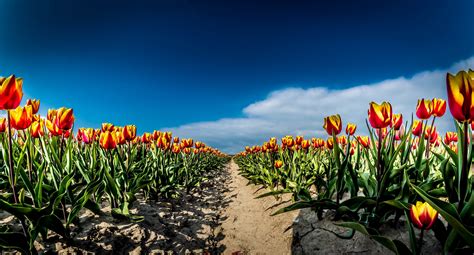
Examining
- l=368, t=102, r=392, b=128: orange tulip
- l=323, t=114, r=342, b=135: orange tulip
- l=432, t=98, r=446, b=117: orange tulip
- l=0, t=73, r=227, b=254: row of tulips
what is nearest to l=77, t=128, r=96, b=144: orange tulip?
l=0, t=73, r=227, b=254: row of tulips

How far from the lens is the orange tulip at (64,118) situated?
3477mm

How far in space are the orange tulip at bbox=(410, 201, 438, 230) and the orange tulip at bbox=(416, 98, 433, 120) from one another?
2.05 m

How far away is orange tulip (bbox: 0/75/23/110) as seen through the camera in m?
2.36

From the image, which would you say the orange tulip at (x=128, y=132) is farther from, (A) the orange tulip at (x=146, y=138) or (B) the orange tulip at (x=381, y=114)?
(B) the orange tulip at (x=381, y=114)

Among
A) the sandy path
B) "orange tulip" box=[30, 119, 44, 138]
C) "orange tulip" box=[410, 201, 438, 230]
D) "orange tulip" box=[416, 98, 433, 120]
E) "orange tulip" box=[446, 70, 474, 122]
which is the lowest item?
the sandy path

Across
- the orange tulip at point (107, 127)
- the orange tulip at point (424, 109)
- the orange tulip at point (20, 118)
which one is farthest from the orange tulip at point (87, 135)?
the orange tulip at point (424, 109)

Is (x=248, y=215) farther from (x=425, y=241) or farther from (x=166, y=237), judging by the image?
(x=425, y=241)

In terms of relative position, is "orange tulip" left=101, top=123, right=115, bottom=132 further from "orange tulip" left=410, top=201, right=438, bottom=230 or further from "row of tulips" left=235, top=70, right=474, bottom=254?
"orange tulip" left=410, top=201, right=438, bottom=230

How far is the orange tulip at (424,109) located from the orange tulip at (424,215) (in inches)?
80.6

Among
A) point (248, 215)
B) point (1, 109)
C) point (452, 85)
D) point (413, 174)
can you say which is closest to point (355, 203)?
point (413, 174)

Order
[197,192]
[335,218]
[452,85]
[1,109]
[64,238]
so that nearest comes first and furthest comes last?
[452,85], [1,109], [64,238], [335,218], [197,192]

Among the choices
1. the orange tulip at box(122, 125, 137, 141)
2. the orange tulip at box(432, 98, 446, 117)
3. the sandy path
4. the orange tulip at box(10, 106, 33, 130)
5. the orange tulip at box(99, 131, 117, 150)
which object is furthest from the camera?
the orange tulip at box(122, 125, 137, 141)

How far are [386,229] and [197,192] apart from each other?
249 inches

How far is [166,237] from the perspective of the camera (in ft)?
13.5
